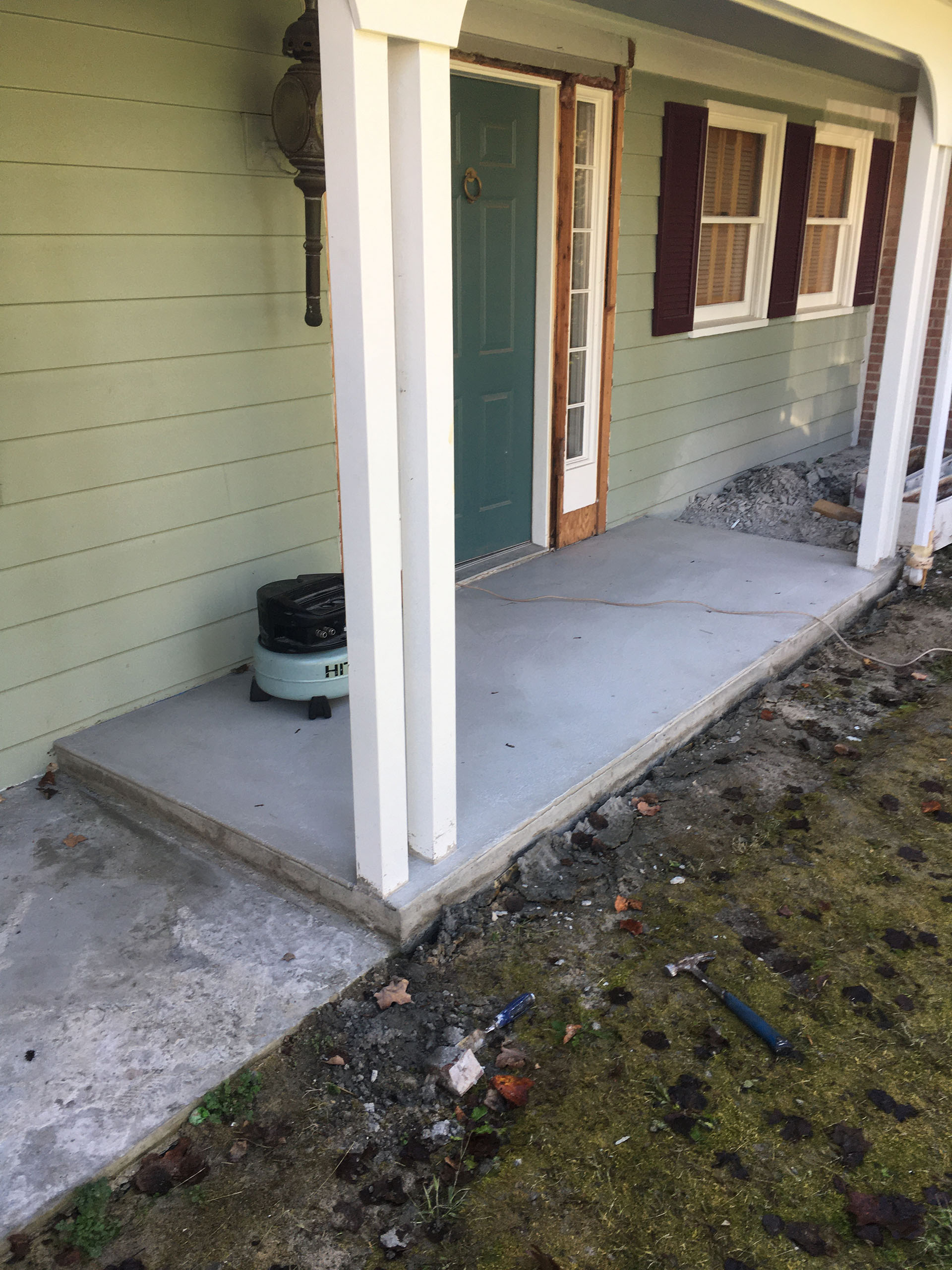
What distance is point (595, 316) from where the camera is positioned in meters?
5.46

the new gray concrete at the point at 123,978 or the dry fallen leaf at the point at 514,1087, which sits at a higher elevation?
the new gray concrete at the point at 123,978

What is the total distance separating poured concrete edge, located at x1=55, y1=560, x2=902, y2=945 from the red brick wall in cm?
504

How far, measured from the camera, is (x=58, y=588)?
3379 millimetres

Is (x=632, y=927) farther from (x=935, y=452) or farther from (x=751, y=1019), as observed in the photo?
(x=935, y=452)

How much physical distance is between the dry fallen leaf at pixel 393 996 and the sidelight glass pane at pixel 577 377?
3.79m

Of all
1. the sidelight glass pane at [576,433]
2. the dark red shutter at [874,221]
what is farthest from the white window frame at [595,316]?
the dark red shutter at [874,221]

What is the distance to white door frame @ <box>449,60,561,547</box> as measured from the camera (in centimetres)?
473

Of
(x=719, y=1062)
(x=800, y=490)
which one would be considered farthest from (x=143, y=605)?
(x=800, y=490)

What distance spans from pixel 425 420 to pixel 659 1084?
1635 millimetres

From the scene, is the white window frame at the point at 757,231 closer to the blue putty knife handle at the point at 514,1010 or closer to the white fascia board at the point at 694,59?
the white fascia board at the point at 694,59

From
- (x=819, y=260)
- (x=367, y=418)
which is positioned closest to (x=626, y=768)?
(x=367, y=418)

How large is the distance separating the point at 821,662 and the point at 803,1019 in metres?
2.39

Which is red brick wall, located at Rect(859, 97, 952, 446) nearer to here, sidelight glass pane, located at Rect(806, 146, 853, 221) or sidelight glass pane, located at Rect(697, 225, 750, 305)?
sidelight glass pane, located at Rect(806, 146, 853, 221)

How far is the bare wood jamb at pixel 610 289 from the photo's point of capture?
5.15 metres
